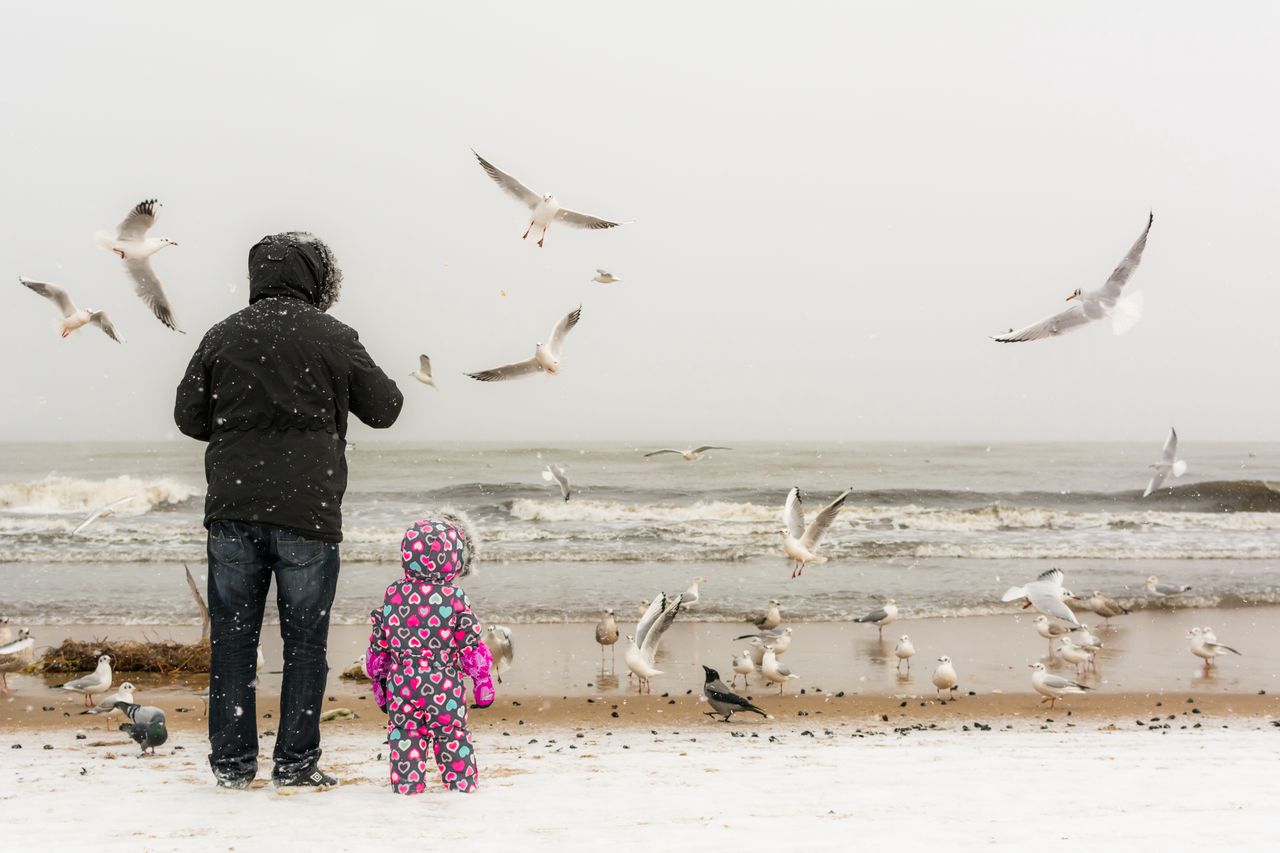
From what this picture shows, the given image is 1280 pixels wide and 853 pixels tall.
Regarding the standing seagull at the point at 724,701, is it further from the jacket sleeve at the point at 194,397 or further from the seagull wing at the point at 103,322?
the seagull wing at the point at 103,322

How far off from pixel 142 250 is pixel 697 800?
5.17 meters

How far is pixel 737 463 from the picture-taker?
125 feet

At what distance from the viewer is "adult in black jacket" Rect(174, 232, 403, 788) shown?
332 centimetres

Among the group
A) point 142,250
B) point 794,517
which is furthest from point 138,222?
point 794,517

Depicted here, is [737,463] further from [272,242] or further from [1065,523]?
[272,242]

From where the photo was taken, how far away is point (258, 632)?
3441 mm

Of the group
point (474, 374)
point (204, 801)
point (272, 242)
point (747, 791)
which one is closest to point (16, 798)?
point (204, 801)

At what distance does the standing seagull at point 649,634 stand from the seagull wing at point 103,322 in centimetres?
447

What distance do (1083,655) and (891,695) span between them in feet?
5.84

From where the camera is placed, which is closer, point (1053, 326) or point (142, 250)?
point (1053, 326)

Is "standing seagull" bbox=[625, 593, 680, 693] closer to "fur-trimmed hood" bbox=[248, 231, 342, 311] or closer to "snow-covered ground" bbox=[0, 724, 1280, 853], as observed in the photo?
"snow-covered ground" bbox=[0, 724, 1280, 853]

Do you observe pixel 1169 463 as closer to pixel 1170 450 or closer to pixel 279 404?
pixel 1170 450

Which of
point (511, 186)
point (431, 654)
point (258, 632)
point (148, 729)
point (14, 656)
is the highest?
point (511, 186)

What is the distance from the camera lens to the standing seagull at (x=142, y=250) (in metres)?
6.44
